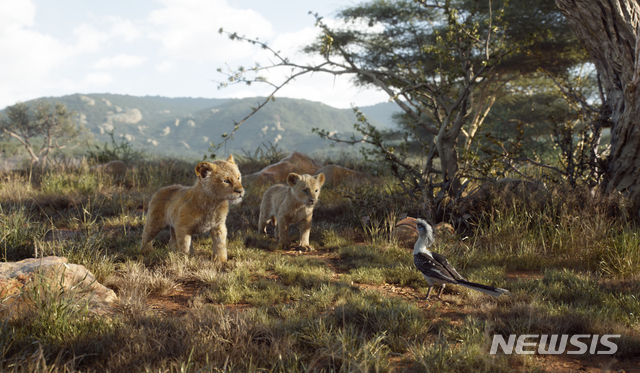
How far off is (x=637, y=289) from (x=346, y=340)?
3.43 metres

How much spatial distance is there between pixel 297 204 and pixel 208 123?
159 metres

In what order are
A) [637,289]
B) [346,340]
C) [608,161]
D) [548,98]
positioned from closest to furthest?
[346,340] < [637,289] < [608,161] < [548,98]

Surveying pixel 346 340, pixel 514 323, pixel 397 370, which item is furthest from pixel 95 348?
pixel 514 323

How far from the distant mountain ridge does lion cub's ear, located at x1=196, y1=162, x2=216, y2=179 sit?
117 m

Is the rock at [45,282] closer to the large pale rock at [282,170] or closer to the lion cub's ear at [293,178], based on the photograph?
the lion cub's ear at [293,178]

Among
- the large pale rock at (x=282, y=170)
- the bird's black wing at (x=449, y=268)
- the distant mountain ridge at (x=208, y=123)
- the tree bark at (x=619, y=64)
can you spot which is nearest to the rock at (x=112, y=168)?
the large pale rock at (x=282, y=170)

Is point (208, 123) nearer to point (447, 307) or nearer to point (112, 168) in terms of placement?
point (112, 168)

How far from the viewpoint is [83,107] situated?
151 metres

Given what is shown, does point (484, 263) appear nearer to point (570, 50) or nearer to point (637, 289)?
point (637, 289)

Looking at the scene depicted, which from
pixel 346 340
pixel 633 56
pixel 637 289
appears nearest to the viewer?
pixel 346 340

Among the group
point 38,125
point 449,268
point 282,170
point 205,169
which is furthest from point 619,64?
point 38,125

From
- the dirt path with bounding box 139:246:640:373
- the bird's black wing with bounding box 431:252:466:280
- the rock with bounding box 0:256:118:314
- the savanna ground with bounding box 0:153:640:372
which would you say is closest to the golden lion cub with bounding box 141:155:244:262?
the savanna ground with bounding box 0:153:640:372

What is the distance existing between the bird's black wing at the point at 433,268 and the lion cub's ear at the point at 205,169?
8.77 feet

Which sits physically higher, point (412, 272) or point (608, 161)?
point (608, 161)
